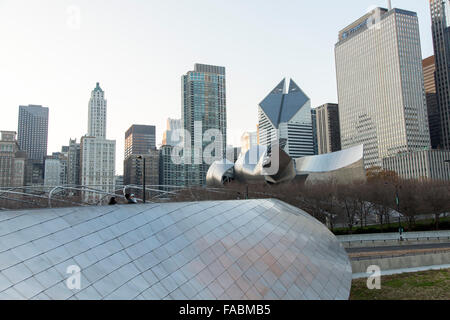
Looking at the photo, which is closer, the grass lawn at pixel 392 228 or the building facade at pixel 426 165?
the grass lawn at pixel 392 228

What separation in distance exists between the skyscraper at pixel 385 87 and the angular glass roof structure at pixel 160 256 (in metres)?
134

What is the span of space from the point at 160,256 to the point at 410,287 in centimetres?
1439

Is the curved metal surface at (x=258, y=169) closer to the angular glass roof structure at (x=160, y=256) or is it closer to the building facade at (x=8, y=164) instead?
the angular glass roof structure at (x=160, y=256)

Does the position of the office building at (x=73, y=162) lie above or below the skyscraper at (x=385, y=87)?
below

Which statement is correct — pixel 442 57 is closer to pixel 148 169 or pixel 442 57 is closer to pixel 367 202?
pixel 148 169

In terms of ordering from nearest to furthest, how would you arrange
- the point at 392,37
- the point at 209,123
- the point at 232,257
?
1. the point at 232,257
2. the point at 392,37
3. the point at 209,123

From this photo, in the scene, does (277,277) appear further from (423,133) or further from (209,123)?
(209,123)

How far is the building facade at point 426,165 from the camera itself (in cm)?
10250

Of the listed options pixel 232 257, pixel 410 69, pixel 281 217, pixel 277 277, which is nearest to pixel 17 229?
pixel 232 257

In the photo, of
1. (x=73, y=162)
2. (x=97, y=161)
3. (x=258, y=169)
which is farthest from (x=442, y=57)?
(x=73, y=162)

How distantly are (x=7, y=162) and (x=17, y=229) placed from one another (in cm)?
14046

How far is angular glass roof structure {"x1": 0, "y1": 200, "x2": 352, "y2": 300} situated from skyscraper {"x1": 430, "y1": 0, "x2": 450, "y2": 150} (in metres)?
163

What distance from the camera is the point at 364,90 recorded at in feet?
484

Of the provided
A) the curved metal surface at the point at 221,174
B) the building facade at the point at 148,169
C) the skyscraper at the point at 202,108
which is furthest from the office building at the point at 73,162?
the curved metal surface at the point at 221,174
